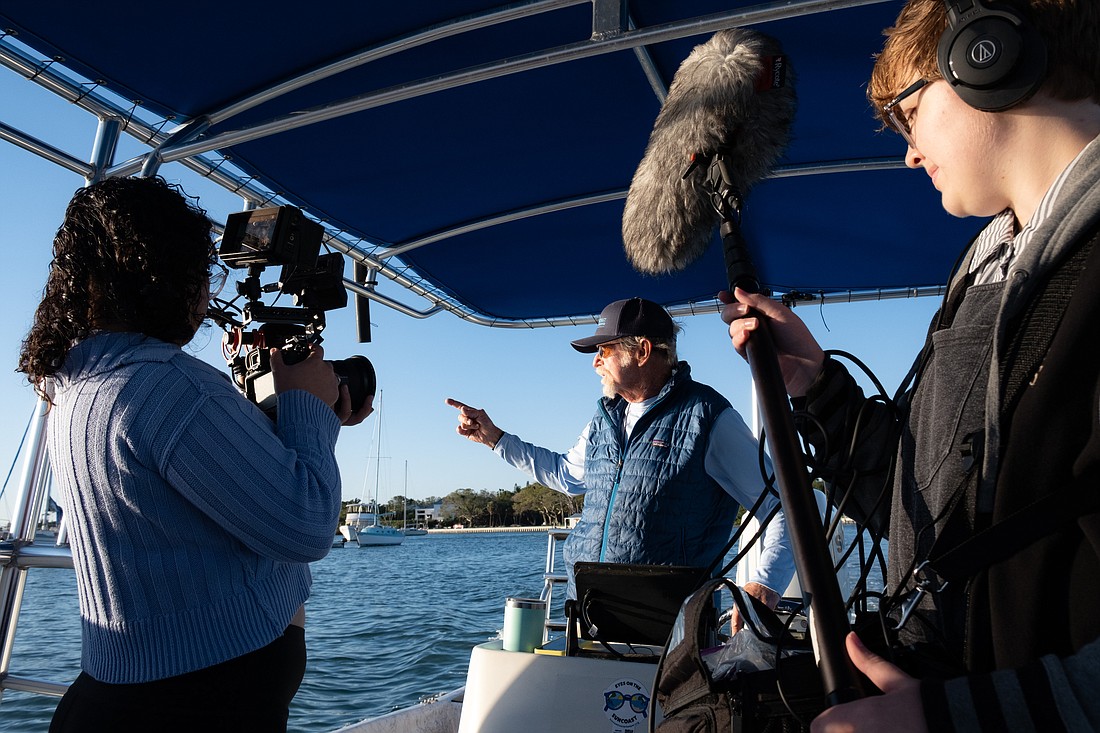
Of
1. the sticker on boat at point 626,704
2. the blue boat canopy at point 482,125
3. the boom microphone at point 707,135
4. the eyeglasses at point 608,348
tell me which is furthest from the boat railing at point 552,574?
the boom microphone at point 707,135

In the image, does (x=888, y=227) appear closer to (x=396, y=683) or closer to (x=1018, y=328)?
(x=1018, y=328)

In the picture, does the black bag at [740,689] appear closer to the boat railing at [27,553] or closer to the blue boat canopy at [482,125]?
the blue boat canopy at [482,125]

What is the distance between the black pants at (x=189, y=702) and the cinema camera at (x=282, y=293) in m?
0.52

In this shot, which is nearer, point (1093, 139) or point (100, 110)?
point (1093, 139)

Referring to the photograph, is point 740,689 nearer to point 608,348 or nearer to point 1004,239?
point 1004,239

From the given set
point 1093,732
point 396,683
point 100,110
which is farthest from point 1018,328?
point 396,683

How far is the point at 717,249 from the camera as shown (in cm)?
354

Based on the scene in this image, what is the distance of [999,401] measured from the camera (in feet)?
2.66

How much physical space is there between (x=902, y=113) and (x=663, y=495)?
5.78 feet

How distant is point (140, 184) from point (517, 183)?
2076mm

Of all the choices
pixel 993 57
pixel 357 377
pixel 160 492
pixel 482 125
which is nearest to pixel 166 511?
pixel 160 492

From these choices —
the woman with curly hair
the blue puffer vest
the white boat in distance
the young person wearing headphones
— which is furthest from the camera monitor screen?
the white boat in distance

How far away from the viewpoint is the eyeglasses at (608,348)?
9.84ft

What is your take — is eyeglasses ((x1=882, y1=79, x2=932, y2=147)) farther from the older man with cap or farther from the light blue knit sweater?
the older man with cap
